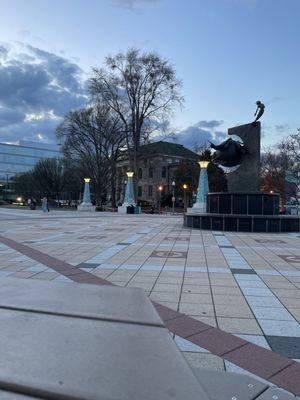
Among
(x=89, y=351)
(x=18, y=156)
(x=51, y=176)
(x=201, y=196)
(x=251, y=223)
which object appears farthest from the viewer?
(x=18, y=156)

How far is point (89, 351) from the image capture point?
1.69 meters

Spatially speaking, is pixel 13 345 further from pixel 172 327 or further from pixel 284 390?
Answer: pixel 172 327

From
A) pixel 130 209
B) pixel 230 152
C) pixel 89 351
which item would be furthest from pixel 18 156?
pixel 89 351

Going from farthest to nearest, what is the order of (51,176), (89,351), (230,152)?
(51,176) → (230,152) → (89,351)

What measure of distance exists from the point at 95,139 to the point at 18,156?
2736 inches

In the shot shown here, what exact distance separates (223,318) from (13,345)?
3.87 metres

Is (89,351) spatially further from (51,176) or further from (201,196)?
(51,176)

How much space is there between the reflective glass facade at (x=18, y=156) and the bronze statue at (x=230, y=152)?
98390 millimetres

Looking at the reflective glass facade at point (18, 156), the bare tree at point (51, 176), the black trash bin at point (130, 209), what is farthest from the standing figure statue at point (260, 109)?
the reflective glass facade at point (18, 156)

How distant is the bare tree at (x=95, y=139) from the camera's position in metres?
51.8

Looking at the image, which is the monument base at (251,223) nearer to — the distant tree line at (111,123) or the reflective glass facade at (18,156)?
the distant tree line at (111,123)

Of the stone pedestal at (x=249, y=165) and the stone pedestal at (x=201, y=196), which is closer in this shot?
the stone pedestal at (x=249, y=165)

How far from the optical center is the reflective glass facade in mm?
113062

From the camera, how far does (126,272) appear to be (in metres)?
8.21
